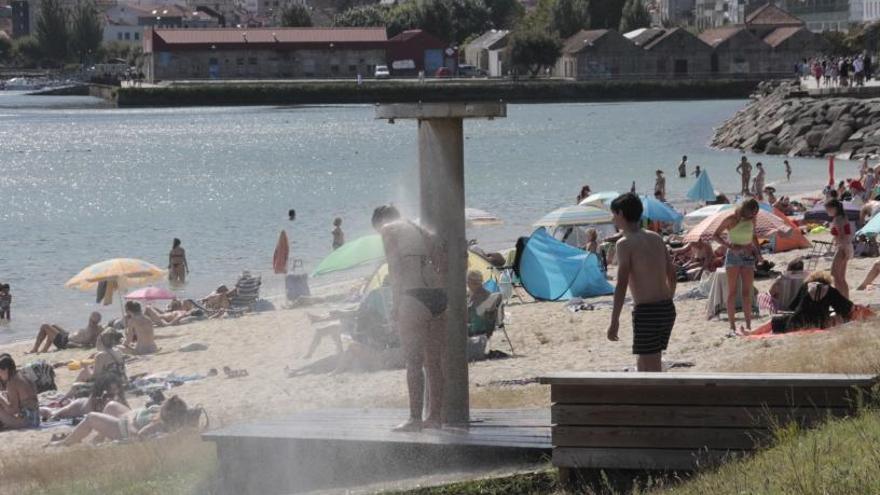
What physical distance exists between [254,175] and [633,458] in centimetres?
6262

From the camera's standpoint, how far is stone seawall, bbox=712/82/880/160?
57000mm

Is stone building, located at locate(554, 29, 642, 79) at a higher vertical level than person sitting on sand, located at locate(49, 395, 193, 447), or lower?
higher

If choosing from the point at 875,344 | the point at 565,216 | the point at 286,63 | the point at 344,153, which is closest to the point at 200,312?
the point at 565,216

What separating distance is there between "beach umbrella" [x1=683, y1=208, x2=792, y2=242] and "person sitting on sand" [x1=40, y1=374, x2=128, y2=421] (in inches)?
335

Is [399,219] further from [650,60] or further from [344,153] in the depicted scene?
[650,60]

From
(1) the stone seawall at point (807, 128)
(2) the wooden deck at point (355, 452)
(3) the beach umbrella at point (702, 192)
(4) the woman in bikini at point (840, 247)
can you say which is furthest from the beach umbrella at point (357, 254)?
(1) the stone seawall at point (807, 128)

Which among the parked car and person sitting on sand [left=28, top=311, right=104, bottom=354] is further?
the parked car

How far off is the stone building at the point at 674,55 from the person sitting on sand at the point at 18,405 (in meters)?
117

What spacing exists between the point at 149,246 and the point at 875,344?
31351 mm

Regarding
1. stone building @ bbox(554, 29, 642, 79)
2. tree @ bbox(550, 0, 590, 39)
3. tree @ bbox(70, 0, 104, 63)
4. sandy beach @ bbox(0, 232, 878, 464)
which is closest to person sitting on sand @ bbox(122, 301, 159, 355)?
sandy beach @ bbox(0, 232, 878, 464)

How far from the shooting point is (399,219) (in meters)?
8.83

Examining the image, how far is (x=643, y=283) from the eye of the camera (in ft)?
29.3

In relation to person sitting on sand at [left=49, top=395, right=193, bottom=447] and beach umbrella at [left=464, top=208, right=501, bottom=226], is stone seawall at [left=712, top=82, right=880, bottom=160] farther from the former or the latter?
person sitting on sand at [left=49, top=395, right=193, bottom=447]

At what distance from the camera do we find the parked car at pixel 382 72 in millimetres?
134875
